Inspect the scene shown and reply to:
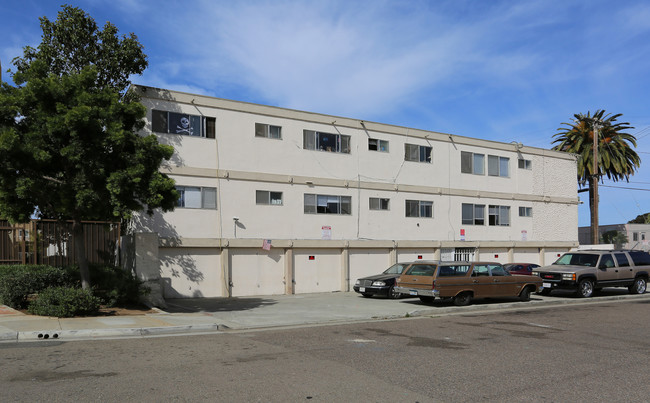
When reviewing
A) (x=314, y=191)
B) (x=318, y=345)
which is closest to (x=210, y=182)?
(x=314, y=191)

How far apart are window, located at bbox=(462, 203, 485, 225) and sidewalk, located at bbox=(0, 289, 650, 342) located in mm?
10078

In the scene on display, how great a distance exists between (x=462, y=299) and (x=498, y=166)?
16.7 m

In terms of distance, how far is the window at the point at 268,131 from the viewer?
24047 millimetres

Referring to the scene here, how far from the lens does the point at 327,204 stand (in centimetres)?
2573

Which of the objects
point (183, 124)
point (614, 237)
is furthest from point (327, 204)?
point (614, 237)

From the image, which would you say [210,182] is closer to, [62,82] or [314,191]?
[314,191]

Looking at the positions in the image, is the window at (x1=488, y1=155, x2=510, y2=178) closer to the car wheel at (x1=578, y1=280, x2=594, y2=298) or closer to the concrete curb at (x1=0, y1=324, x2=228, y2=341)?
the car wheel at (x1=578, y1=280, x2=594, y2=298)

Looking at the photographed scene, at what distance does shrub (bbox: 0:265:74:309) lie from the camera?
14039 mm

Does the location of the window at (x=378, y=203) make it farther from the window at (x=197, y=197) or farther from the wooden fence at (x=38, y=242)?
the wooden fence at (x=38, y=242)

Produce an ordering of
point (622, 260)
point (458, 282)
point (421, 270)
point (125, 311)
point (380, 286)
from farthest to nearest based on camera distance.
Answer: point (622, 260) → point (380, 286) → point (421, 270) → point (458, 282) → point (125, 311)

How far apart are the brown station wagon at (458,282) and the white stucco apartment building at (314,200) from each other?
24.2 feet

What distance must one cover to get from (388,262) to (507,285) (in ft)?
30.6

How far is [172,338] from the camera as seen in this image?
1135cm

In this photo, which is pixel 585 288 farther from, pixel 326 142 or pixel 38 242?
pixel 38 242
